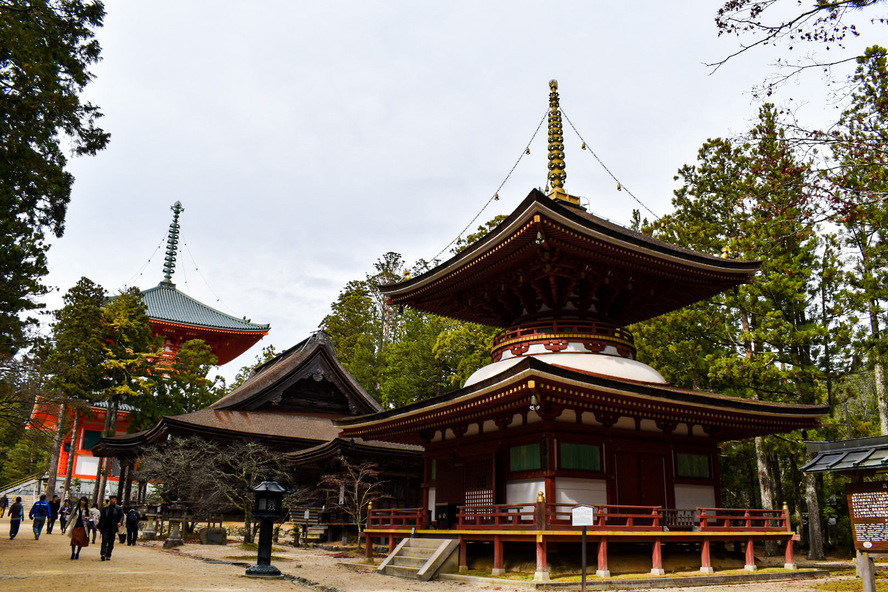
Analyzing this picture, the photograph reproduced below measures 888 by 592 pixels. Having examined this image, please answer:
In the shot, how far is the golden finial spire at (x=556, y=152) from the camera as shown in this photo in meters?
21.6

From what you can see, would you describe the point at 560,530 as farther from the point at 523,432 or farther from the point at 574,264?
the point at 574,264

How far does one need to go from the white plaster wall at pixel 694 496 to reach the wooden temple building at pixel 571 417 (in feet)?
0.13

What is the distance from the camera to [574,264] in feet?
58.8

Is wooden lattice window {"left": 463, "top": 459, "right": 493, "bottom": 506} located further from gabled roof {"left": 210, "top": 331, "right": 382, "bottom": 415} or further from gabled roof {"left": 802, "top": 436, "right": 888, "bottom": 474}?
gabled roof {"left": 210, "top": 331, "right": 382, "bottom": 415}

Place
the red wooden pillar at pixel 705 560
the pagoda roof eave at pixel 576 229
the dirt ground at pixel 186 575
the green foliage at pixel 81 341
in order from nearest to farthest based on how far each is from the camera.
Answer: the dirt ground at pixel 186 575 < the red wooden pillar at pixel 705 560 < the pagoda roof eave at pixel 576 229 < the green foliage at pixel 81 341

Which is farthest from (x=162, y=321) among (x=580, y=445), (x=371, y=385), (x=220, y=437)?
(x=580, y=445)

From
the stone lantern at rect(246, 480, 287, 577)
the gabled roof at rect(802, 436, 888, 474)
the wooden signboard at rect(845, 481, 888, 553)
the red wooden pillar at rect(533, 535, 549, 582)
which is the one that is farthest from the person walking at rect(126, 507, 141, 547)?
the wooden signboard at rect(845, 481, 888, 553)

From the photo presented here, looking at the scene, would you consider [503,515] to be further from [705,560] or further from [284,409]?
[284,409]

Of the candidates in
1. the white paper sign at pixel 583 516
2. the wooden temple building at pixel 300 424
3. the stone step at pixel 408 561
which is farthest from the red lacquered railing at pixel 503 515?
the wooden temple building at pixel 300 424

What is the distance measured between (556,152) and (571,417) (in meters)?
9.88

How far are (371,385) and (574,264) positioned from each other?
31333mm

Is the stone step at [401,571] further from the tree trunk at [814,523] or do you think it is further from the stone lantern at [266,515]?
the tree trunk at [814,523]

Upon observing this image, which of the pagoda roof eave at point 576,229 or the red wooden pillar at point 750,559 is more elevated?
the pagoda roof eave at point 576,229

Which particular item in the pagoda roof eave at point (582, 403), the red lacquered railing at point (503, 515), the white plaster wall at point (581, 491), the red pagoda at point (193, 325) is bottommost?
the red lacquered railing at point (503, 515)
